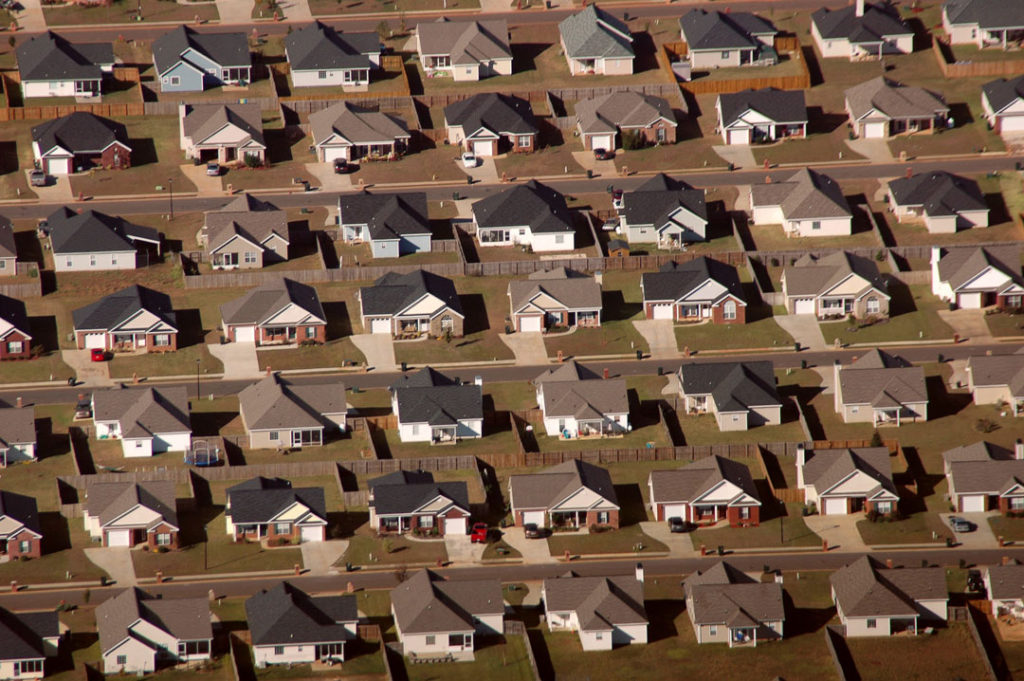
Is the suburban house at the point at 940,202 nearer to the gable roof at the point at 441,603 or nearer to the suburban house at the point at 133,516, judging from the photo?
the gable roof at the point at 441,603

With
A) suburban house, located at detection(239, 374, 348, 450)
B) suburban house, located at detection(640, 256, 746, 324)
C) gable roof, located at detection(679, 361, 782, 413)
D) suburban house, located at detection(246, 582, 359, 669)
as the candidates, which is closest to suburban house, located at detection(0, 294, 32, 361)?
suburban house, located at detection(239, 374, 348, 450)

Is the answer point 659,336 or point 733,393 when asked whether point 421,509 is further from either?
point 659,336

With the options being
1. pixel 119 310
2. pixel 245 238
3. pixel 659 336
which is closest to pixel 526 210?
pixel 659 336

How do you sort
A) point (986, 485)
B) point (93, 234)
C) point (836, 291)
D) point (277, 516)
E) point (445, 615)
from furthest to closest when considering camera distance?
point (93, 234), point (836, 291), point (986, 485), point (277, 516), point (445, 615)

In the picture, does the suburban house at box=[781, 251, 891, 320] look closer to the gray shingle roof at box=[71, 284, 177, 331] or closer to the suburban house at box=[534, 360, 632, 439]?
the suburban house at box=[534, 360, 632, 439]

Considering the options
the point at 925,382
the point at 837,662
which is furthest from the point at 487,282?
the point at 837,662

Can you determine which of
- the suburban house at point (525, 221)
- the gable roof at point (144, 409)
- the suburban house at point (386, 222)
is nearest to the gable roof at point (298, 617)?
the gable roof at point (144, 409)
